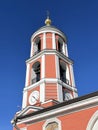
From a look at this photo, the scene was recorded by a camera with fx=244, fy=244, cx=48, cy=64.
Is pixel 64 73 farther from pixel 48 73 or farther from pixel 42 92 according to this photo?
pixel 42 92

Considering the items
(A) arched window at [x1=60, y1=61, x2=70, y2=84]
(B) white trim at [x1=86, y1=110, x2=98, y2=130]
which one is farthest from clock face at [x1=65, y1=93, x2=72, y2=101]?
(B) white trim at [x1=86, y1=110, x2=98, y2=130]

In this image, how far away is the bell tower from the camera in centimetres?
2015

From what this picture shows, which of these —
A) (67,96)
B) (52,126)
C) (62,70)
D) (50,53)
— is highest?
(50,53)

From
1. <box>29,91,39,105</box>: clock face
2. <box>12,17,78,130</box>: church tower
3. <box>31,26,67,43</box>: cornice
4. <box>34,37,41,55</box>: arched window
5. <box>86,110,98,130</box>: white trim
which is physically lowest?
<box>86,110,98,130</box>: white trim

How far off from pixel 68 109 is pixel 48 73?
7.83 metres

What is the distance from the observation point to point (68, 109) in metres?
13.7

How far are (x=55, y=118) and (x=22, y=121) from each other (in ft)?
7.98

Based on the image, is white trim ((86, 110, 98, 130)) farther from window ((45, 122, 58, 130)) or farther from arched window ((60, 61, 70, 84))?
arched window ((60, 61, 70, 84))

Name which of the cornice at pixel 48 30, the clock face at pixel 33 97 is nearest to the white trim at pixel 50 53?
the cornice at pixel 48 30

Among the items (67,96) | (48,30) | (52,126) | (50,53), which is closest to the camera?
(52,126)

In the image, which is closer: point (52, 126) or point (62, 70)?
point (52, 126)

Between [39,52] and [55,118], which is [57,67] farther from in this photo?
[55,118]

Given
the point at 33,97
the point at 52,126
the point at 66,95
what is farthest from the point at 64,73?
the point at 52,126

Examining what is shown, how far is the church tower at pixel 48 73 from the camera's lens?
19953 mm
